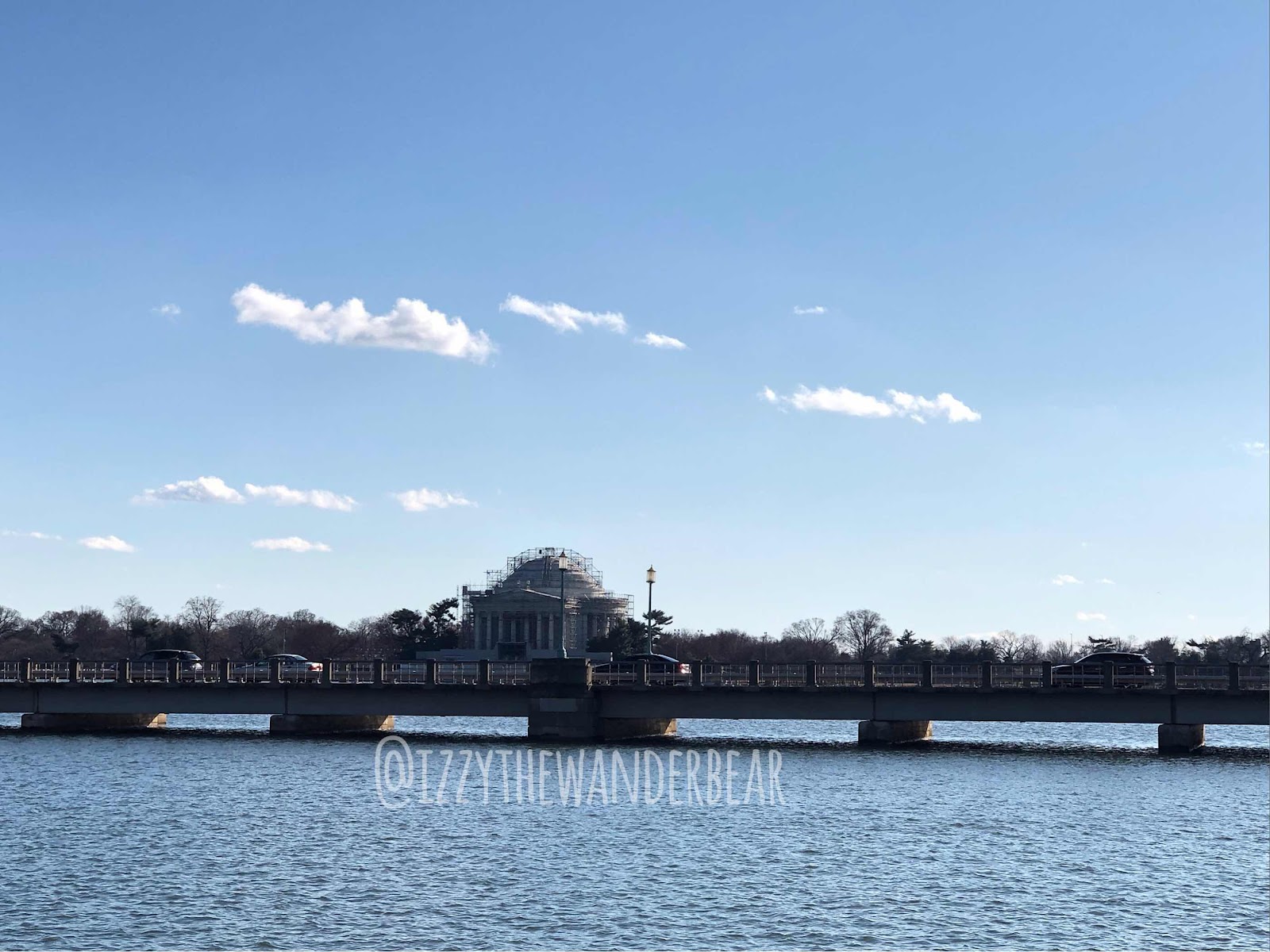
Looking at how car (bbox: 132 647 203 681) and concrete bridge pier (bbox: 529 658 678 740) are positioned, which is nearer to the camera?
concrete bridge pier (bbox: 529 658 678 740)

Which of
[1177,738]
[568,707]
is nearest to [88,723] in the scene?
[568,707]

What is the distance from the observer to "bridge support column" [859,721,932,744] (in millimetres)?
78750

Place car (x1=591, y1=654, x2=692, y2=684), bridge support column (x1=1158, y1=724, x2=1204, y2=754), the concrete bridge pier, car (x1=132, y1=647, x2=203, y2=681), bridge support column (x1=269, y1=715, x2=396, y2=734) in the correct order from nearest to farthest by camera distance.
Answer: bridge support column (x1=1158, y1=724, x2=1204, y2=754) < the concrete bridge pier < car (x1=591, y1=654, x2=692, y2=684) < bridge support column (x1=269, y1=715, x2=396, y2=734) < car (x1=132, y1=647, x2=203, y2=681)

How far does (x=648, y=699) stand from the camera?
265 feet

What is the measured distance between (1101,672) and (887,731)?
39.2ft

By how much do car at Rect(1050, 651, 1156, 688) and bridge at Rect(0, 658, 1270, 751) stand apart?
134mm

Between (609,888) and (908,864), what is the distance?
30.4 feet

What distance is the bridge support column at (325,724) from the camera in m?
87.1

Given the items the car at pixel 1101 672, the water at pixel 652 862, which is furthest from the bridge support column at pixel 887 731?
the water at pixel 652 862

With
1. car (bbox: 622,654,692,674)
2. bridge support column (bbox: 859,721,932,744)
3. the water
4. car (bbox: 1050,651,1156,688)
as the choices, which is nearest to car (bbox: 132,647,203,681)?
the water

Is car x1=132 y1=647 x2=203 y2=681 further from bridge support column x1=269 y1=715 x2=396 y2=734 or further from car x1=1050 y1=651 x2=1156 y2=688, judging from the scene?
car x1=1050 y1=651 x2=1156 y2=688

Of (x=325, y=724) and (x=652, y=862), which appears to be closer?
(x=652, y=862)

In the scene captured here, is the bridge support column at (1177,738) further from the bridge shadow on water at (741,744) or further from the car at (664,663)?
the car at (664,663)

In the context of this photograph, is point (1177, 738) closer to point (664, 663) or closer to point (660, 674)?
point (660, 674)
